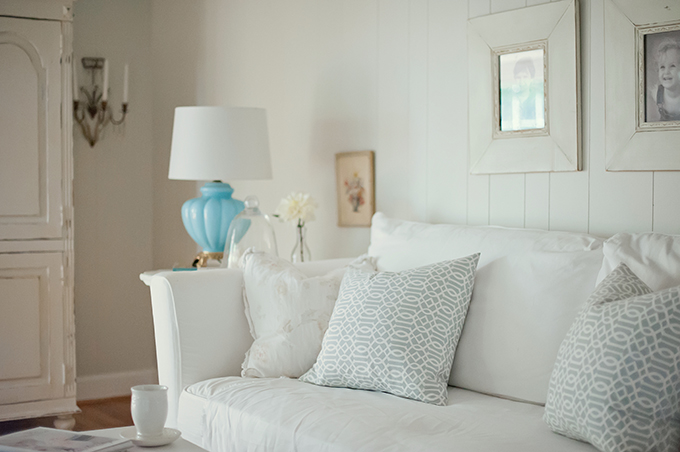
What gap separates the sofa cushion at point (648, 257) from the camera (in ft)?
5.20

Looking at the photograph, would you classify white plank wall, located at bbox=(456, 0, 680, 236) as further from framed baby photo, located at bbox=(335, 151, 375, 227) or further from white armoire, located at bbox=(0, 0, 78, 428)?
white armoire, located at bbox=(0, 0, 78, 428)

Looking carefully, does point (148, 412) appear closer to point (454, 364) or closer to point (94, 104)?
point (454, 364)

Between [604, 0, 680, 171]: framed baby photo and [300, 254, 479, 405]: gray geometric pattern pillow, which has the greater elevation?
[604, 0, 680, 171]: framed baby photo

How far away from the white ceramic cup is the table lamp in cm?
153

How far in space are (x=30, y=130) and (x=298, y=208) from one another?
4.44ft

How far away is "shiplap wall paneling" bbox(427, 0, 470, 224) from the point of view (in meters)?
2.49

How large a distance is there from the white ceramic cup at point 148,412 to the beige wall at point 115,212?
2640 mm

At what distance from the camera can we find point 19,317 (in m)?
3.14

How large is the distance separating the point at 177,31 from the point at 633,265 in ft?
10.1

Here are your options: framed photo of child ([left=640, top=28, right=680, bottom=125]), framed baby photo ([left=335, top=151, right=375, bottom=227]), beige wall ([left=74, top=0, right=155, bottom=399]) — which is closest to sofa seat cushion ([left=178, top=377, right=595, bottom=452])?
framed photo of child ([left=640, top=28, right=680, bottom=125])

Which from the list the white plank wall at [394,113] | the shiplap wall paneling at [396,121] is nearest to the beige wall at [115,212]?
the white plank wall at [394,113]

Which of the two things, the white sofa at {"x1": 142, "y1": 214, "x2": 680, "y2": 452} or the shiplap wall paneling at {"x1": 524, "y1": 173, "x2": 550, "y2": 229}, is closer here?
the white sofa at {"x1": 142, "y1": 214, "x2": 680, "y2": 452}

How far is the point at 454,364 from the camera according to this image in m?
1.95

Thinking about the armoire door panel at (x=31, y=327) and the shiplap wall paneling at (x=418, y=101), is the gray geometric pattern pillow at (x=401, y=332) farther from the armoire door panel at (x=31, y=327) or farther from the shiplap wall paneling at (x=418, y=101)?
the armoire door panel at (x=31, y=327)
